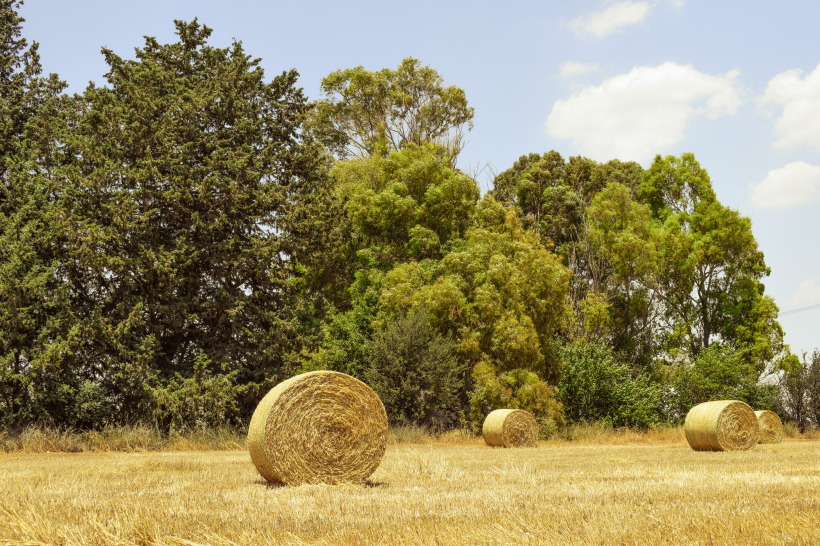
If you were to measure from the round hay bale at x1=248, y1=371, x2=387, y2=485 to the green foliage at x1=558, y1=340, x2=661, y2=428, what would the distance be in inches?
738

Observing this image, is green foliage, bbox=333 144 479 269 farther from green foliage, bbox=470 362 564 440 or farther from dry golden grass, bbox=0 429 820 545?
dry golden grass, bbox=0 429 820 545

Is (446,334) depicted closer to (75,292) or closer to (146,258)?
(146,258)

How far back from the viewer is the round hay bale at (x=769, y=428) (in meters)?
20.4

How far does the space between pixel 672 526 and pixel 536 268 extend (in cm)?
2232

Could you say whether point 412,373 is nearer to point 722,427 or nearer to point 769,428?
point 722,427

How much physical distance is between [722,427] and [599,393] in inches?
457

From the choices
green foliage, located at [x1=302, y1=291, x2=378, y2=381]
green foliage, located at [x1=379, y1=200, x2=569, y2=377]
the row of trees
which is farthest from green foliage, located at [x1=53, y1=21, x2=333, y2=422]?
green foliage, located at [x1=379, y1=200, x2=569, y2=377]

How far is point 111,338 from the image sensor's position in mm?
20516

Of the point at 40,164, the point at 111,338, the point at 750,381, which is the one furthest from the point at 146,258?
the point at 750,381

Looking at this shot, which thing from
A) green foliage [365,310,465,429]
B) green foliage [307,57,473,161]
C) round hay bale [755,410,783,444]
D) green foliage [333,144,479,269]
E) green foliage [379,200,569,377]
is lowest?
round hay bale [755,410,783,444]

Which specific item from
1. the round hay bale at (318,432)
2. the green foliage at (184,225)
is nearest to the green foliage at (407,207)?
the green foliage at (184,225)

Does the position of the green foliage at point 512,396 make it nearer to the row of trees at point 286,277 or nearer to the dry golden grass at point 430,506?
the row of trees at point 286,277

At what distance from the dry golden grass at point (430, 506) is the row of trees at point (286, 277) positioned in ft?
34.3

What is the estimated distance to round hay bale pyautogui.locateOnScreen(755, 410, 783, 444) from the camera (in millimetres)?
20406
